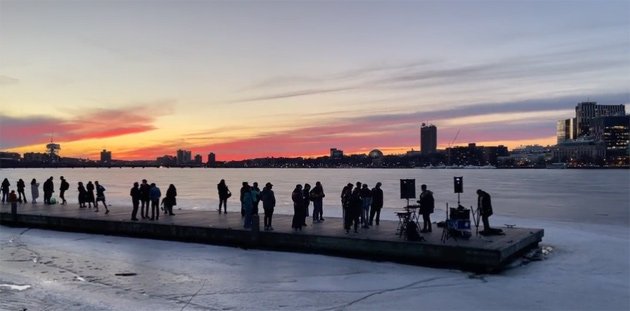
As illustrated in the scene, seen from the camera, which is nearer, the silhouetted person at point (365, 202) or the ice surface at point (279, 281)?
the ice surface at point (279, 281)

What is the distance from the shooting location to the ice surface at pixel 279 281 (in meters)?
12.5

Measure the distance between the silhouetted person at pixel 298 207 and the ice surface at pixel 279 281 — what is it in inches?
58.2

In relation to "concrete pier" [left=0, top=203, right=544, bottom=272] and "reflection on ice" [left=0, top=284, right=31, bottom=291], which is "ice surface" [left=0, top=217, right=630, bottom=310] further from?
"concrete pier" [left=0, top=203, right=544, bottom=272]

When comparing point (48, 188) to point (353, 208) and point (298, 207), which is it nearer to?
point (298, 207)

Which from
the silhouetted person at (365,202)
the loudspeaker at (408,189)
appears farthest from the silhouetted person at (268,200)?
the loudspeaker at (408,189)

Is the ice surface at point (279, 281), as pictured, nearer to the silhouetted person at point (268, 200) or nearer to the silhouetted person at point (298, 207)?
the silhouetted person at point (268, 200)

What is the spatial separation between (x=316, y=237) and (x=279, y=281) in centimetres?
371

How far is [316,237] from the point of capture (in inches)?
719

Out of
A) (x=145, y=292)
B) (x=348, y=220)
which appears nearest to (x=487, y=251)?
(x=348, y=220)

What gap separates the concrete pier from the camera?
15.8 metres

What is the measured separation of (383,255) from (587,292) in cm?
580

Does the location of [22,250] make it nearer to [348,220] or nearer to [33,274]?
[33,274]

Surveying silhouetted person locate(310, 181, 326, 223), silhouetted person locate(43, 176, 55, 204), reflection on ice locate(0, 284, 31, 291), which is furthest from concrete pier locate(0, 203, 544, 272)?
reflection on ice locate(0, 284, 31, 291)

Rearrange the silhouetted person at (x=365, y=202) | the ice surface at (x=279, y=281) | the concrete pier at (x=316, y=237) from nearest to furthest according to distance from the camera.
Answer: the ice surface at (x=279, y=281)
the concrete pier at (x=316, y=237)
the silhouetted person at (x=365, y=202)
